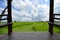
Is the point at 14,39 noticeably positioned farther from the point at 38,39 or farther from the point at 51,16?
the point at 51,16

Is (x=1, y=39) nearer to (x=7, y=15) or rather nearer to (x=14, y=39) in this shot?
(x=14, y=39)

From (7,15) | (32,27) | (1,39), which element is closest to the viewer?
(1,39)

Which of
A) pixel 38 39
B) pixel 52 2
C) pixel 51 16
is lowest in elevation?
pixel 38 39

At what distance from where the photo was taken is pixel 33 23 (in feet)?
17.4

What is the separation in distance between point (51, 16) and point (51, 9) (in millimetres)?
167

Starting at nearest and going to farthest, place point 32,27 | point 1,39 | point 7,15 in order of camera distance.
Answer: point 1,39 → point 7,15 → point 32,27

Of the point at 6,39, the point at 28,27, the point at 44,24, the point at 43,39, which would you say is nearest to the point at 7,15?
the point at 6,39

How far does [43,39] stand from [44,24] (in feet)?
7.68

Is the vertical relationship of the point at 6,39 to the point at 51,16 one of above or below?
below

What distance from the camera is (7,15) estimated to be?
3598 millimetres

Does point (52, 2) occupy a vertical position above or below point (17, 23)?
above

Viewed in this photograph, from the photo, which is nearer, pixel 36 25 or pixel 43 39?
pixel 43 39

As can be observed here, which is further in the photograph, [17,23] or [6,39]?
[17,23]

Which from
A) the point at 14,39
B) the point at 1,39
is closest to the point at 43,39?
the point at 14,39
